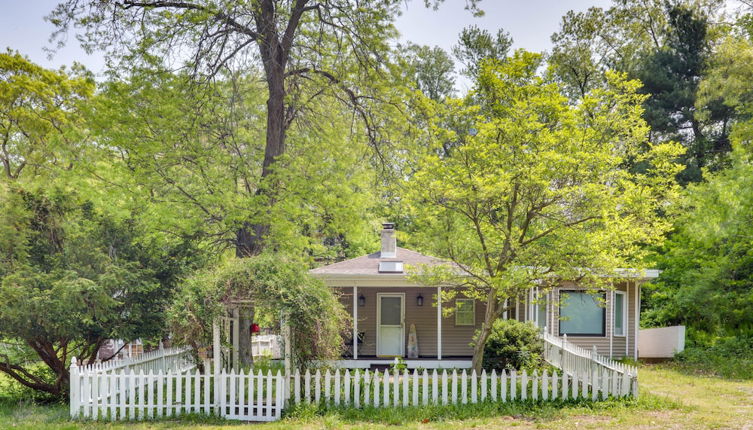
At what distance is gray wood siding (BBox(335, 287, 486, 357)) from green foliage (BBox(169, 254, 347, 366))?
277 inches

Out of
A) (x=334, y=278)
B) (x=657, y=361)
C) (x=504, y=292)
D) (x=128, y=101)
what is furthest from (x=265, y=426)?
Result: (x=657, y=361)

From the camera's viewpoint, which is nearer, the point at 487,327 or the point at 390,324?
the point at 487,327

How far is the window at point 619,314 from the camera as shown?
57.3 feet

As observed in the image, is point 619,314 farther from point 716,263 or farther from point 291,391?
point 291,391

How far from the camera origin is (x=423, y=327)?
17.4m

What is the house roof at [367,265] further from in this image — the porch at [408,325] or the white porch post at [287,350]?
the white porch post at [287,350]

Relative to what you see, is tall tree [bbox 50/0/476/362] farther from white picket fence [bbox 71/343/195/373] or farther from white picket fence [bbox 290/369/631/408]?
white picket fence [bbox 290/369/631/408]

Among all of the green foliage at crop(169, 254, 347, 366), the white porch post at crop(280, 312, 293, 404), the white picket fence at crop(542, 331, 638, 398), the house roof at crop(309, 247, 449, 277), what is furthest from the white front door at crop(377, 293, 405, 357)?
the white porch post at crop(280, 312, 293, 404)

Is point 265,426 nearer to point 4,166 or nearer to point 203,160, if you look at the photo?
point 203,160

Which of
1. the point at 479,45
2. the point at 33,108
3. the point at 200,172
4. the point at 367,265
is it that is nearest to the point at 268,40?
the point at 200,172

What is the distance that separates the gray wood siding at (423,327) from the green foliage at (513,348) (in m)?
3.39

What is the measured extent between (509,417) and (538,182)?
398 centimetres

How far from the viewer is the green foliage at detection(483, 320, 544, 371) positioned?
13430mm

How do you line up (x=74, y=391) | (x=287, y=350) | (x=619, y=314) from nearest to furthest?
(x=74, y=391)
(x=287, y=350)
(x=619, y=314)
